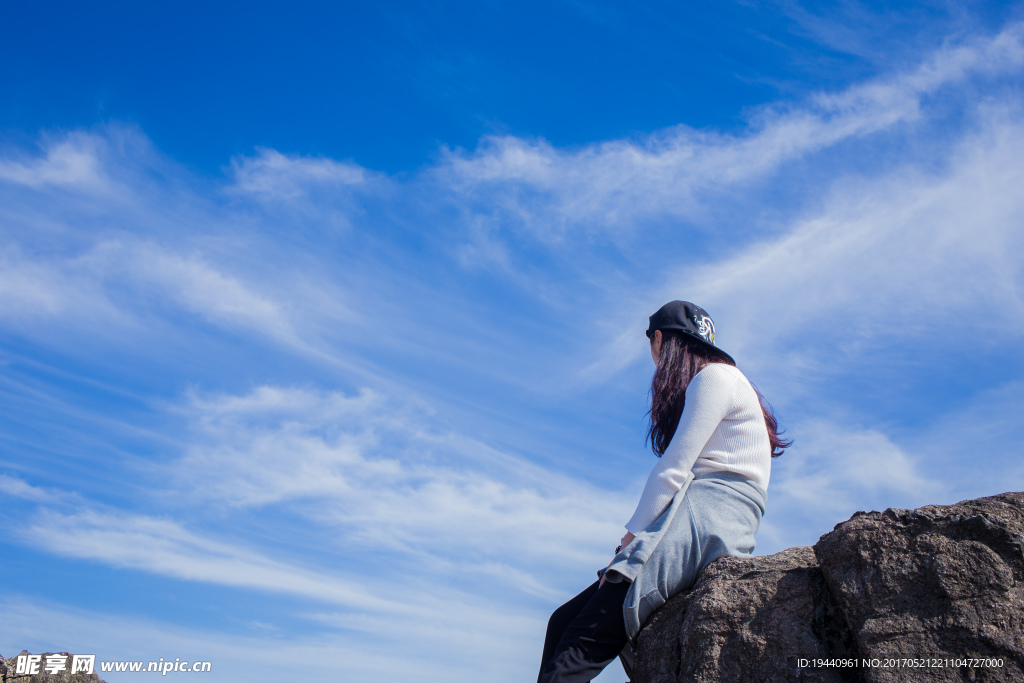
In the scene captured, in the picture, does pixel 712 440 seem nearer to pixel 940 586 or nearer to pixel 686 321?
pixel 686 321

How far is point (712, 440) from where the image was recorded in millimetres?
4699

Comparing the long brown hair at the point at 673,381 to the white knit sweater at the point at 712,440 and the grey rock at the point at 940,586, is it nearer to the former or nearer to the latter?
the white knit sweater at the point at 712,440

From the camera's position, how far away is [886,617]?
12.2 ft

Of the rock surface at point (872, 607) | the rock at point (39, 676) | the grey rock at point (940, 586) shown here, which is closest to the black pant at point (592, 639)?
the rock surface at point (872, 607)

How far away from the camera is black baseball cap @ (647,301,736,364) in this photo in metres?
5.14

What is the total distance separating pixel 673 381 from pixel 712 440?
1.82 feet

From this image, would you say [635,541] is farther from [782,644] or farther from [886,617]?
[886,617]

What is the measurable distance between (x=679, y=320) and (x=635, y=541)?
5.38 ft

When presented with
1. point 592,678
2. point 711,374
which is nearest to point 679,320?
point 711,374

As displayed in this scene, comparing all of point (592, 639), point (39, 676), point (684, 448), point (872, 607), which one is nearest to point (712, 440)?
point (684, 448)

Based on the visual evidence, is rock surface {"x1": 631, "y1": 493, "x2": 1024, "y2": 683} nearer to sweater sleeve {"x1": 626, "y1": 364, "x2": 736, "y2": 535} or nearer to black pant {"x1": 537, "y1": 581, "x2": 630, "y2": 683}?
black pant {"x1": 537, "y1": 581, "x2": 630, "y2": 683}

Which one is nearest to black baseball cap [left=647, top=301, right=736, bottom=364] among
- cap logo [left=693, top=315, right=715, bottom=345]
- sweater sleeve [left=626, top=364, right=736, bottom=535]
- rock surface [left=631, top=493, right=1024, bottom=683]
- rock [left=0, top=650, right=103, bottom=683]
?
cap logo [left=693, top=315, right=715, bottom=345]

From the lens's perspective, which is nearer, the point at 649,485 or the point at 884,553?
the point at 884,553

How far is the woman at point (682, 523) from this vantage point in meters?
4.39
